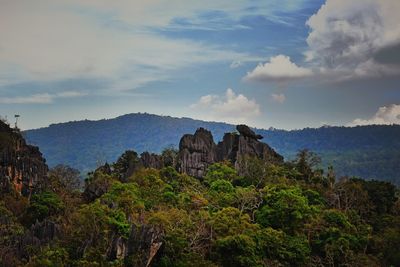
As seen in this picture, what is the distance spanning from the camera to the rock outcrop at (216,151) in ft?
235

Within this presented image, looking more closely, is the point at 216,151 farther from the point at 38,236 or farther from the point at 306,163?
the point at 38,236

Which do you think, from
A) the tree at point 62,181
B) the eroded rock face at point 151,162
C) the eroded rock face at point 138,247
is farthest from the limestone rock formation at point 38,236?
the eroded rock face at point 151,162

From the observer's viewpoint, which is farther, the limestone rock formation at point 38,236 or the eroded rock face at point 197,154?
the eroded rock face at point 197,154

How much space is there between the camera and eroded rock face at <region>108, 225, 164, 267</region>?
41.4 metres

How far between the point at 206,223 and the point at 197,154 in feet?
89.3

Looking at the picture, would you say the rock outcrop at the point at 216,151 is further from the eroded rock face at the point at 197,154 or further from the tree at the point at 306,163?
the tree at the point at 306,163

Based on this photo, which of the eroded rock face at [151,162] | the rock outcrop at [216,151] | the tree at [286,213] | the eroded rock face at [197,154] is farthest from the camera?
the eroded rock face at [151,162]

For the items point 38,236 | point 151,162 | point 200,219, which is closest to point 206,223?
point 200,219

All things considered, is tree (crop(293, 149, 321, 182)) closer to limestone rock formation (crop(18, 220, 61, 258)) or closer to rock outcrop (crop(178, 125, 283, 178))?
rock outcrop (crop(178, 125, 283, 178))

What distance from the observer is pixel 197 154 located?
7344 cm

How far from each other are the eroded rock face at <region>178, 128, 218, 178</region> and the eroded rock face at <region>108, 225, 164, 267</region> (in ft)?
92.0

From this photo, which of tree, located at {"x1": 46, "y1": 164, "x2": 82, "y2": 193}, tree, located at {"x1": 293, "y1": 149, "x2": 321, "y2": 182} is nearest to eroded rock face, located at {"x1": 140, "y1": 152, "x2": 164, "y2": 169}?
tree, located at {"x1": 46, "y1": 164, "x2": 82, "y2": 193}

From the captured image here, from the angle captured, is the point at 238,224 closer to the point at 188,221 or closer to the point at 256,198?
the point at 188,221

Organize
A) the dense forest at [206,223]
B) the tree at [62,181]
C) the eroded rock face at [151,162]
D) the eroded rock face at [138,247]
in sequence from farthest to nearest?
the eroded rock face at [151,162] → the tree at [62,181] → the dense forest at [206,223] → the eroded rock face at [138,247]
